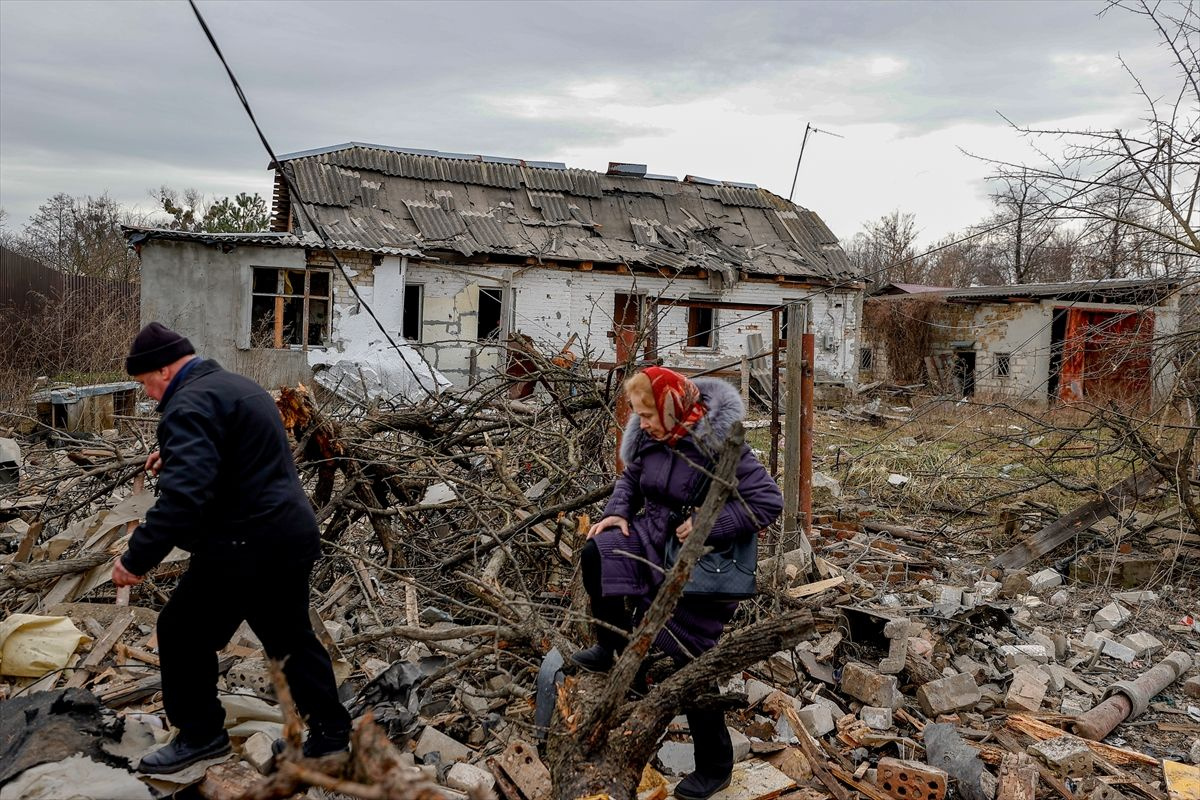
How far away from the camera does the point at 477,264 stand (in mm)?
17344

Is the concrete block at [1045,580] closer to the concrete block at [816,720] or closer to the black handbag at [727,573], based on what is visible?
the concrete block at [816,720]

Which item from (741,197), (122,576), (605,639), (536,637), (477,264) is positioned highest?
(741,197)

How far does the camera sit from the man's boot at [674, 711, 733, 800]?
3.29 m

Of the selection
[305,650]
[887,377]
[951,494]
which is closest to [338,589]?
[305,650]

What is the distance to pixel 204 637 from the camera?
3217mm

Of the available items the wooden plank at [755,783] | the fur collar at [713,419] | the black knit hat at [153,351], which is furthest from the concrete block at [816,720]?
the black knit hat at [153,351]

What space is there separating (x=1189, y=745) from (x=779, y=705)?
6.94 ft

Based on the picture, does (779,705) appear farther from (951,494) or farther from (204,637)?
(951,494)

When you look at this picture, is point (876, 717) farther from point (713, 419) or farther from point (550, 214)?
point (550, 214)

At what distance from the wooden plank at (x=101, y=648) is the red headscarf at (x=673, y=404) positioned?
2892 mm

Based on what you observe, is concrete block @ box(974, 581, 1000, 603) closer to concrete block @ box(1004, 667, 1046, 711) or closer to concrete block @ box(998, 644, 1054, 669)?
concrete block @ box(998, 644, 1054, 669)

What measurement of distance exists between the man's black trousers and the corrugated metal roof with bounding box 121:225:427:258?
12756mm

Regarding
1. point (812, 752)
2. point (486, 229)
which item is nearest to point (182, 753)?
point (812, 752)

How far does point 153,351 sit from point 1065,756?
4.13 m
